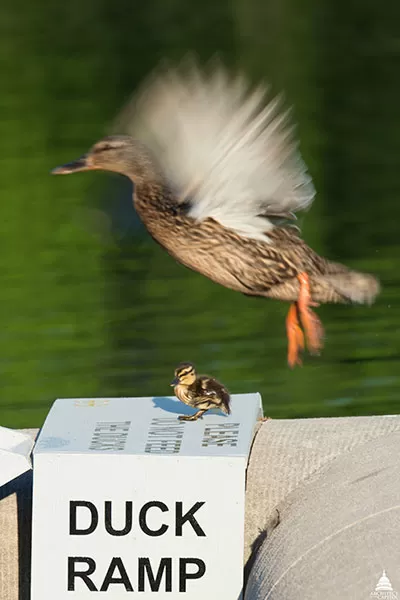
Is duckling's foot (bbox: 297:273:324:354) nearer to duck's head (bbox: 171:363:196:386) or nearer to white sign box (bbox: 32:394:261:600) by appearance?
duck's head (bbox: 171:363:196:386)

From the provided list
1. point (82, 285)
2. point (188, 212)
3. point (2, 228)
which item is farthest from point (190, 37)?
point (188, 212)

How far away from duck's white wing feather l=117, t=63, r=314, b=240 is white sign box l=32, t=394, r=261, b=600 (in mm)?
915

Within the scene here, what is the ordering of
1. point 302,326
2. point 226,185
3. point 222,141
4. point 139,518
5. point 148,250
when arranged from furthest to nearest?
1. point 148,250
2. point 302,326
3. point 226,185
4. point 222,141
5. point 139,518

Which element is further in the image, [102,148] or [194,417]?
[102,148]

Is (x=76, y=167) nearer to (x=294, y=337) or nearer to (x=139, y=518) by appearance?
(x=294, y=337)

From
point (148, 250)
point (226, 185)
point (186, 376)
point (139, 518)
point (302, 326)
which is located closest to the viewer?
point (139, 518)

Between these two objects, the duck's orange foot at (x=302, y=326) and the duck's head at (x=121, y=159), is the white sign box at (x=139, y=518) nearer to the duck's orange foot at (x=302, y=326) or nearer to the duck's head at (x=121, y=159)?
the duck's orange foot at (x=302, y=326)

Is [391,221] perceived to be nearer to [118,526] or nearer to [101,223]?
[101,223]

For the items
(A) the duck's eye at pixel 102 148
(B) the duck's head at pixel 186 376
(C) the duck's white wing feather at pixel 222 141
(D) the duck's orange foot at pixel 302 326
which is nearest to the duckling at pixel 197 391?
(B) the duck's head at pixel 186 376

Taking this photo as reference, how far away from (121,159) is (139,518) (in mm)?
1256

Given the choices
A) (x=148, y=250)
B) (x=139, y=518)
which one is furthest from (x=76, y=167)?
(x=148, y=250)

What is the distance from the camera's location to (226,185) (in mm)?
4750

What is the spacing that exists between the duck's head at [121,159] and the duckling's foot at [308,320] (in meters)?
0.58

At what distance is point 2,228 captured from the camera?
10.6 m
